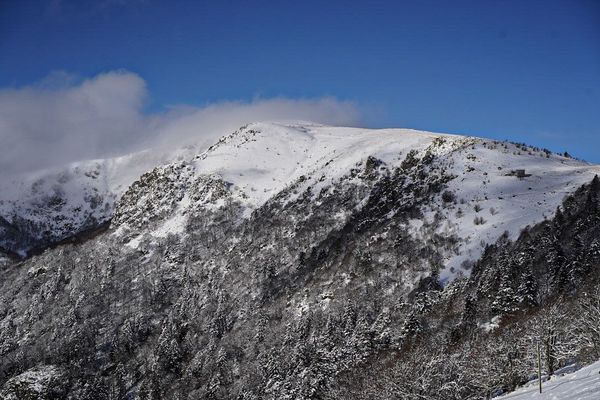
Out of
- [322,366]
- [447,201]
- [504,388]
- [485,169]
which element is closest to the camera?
[504,388]

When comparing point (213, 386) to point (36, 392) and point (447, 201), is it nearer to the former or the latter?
point (36, 392)

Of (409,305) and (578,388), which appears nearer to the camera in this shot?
(578,388)

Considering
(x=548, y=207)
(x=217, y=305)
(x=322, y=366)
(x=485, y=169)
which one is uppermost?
(x=485, y=169)

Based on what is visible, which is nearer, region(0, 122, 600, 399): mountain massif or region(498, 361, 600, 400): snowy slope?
region(498, 361, 600, 400): snowy slope

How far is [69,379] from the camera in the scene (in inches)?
7303

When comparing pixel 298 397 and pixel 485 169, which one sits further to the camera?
pixel 485 169

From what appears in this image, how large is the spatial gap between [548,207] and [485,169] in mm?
41141

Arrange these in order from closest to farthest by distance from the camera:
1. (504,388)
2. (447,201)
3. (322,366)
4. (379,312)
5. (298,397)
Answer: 1. (504,388)
2. (298,397)
3. (322,366)
4. (379,312)
5. (447,201)

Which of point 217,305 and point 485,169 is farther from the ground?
point 485,169

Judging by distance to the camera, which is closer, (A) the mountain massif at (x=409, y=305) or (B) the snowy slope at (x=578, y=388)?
(B) the snowy slope at (x=578, y=388)

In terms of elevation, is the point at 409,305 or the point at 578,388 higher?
the point at 409,305

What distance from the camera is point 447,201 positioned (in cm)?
16562

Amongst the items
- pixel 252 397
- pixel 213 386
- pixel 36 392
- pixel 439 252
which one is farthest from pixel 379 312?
pixel 36 392

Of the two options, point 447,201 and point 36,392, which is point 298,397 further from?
point 36,392
